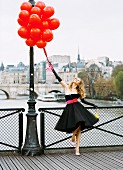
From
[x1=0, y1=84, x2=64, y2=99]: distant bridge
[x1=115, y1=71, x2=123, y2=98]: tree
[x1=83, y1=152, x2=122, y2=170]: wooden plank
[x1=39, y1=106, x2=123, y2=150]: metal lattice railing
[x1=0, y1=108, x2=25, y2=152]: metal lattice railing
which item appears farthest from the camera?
[x1=0, y1=84, x2=64, y2=99]: distant bridge

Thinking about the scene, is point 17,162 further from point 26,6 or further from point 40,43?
point 26,6

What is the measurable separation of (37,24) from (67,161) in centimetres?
256

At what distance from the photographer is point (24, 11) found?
22.4 ft

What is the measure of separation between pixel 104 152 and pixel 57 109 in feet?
4.25

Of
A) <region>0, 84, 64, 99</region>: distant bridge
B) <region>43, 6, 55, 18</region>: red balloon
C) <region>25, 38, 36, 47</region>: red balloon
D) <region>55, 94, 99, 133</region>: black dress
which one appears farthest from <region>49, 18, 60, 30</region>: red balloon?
<region>0, 84, 64, 99</region>: distant bridge

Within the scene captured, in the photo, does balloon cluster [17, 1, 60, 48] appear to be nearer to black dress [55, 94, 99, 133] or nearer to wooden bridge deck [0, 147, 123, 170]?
black dress [55, 94, 99, 133]

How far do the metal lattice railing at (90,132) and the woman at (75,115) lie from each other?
1.62 feet

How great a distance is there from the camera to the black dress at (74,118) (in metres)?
6.80

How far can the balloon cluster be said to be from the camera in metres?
6.77

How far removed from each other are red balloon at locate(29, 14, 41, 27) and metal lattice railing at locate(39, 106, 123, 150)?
1.75 meters

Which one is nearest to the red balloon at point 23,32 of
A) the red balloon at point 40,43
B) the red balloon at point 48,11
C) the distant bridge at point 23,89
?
the red balloon at point 40,43

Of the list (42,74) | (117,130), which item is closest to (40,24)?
(117,130)

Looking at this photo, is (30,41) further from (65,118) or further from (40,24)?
(65,118)

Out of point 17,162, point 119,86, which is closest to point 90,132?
point 17,162
